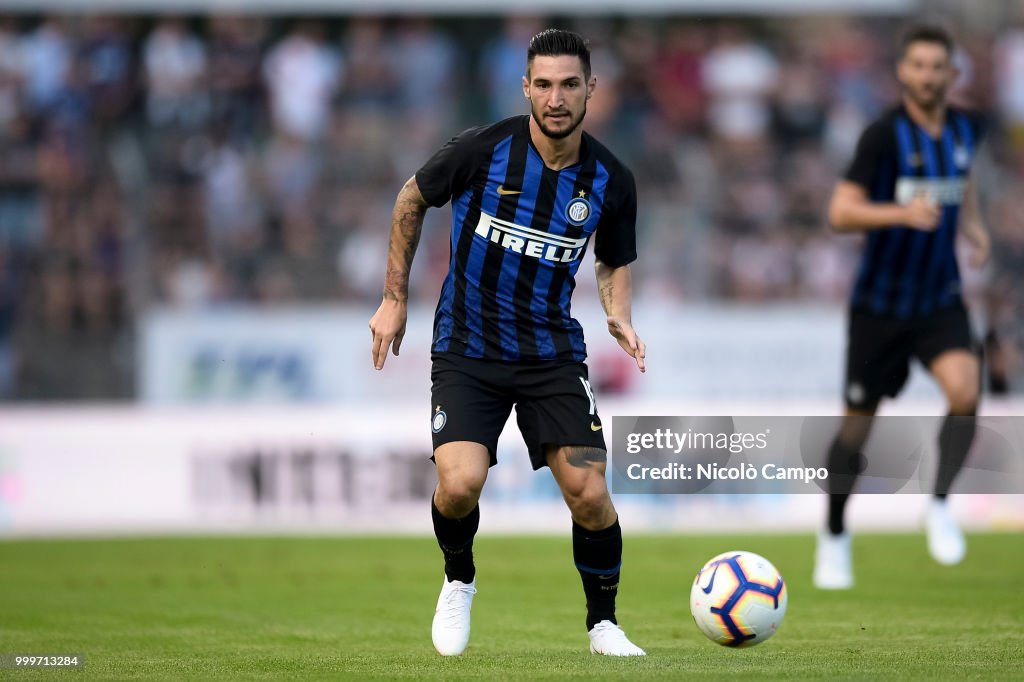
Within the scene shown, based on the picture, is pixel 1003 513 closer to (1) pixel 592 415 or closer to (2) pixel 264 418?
(2) pixel 264 418

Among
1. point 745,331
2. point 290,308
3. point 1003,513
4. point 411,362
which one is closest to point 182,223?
point 290,308

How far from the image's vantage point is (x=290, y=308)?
16359 mm

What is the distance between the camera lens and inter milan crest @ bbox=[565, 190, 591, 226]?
6371 millimetres

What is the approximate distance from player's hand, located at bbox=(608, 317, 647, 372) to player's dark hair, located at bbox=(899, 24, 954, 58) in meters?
3.45

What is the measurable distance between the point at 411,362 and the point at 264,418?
185cm

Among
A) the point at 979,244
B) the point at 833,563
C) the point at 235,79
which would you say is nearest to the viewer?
the point at 833,563

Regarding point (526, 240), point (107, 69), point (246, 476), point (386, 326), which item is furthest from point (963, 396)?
point (107, 69)

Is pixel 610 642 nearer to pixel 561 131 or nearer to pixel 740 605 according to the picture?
pixel 740 605

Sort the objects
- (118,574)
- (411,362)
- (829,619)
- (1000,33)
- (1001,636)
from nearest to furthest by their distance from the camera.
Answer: (1001,636) < (829,619) < (118,574) < (411,362) < (1000,33)

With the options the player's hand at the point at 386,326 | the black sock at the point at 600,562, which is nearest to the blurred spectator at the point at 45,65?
the player's hand at the point at 386,326

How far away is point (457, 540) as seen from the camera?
6.42 meters

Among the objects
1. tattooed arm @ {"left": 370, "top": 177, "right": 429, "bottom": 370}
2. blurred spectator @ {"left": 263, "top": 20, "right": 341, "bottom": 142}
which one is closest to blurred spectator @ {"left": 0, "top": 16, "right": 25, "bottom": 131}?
blurred spectator @ {"left": 263, "top": 20, "right": 341, "bottom": 142}

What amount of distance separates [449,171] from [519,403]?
998 mm

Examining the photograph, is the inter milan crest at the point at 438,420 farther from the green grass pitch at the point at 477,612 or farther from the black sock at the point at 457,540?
the green grass pitch at the point at 477,612
